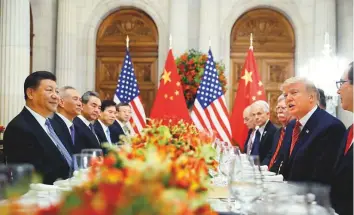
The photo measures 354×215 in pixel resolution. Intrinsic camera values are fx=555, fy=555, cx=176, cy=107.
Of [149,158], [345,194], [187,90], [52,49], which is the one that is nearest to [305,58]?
[187,90]

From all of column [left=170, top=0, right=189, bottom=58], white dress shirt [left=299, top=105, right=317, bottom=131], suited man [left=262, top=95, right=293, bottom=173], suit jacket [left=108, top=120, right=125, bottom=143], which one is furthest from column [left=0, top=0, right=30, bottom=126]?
white dress shirt [left=299, top=105, right=317, bottom=131]

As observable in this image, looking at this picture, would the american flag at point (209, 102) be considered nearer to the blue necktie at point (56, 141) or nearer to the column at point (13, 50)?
the column at point (13, 50)

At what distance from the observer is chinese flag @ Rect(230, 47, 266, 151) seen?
30.8 feet

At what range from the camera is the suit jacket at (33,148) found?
11.8 ft

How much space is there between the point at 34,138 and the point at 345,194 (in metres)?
2.03

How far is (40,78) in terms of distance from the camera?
13.6 feet

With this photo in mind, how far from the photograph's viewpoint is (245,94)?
9.48 meters

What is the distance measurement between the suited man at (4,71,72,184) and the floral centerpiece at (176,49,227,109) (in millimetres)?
5503

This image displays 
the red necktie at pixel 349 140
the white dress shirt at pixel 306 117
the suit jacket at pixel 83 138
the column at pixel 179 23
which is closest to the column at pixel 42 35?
the column at pixel 179 23

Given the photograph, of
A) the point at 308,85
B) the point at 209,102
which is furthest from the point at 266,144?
the point at 209,102

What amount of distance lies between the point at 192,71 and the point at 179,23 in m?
1.01

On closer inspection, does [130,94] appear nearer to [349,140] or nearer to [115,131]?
[115,131]

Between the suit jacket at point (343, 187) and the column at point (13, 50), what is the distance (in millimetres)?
5290

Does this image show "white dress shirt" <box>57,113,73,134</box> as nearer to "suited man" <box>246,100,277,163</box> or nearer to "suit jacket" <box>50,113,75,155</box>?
"suit jacket" <box>50,113,75,155</box>
